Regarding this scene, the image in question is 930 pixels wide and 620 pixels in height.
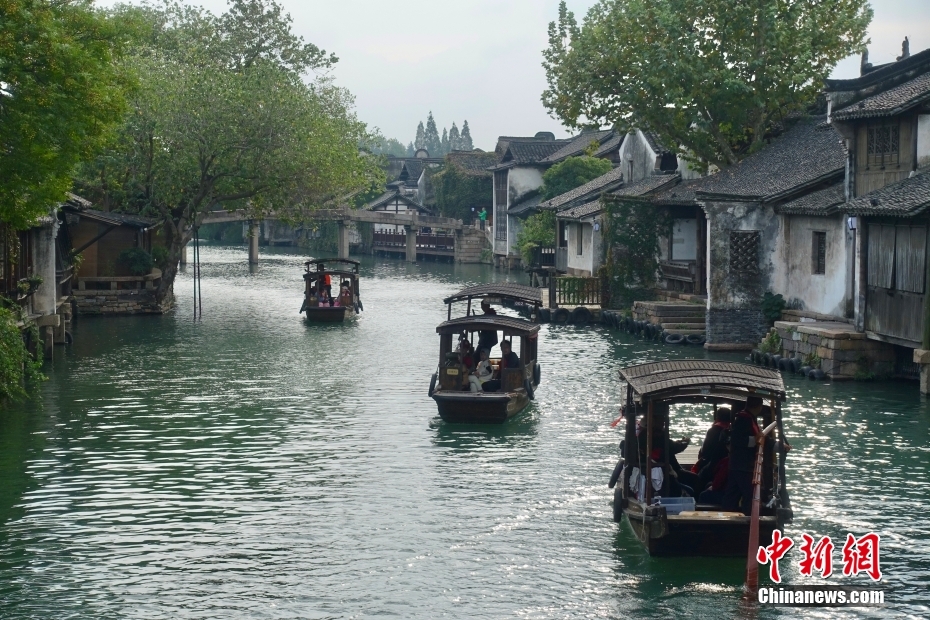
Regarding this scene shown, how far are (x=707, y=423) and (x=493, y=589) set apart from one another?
11711 millimetres

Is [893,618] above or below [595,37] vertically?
below

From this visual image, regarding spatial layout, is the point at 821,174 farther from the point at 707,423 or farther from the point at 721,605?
the point at 721,605

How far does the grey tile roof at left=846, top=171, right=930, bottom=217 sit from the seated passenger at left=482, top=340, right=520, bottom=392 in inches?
350

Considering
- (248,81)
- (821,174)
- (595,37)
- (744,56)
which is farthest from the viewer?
(248,81)

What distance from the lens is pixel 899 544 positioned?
17.9 metres

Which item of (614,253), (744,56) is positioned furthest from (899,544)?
(614,253)

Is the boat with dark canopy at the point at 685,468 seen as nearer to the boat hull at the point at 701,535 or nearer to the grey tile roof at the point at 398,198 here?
the boat hull at the point at 701,535

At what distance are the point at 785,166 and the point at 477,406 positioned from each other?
1862 centimetres

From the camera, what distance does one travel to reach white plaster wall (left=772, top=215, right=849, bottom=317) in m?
34.7

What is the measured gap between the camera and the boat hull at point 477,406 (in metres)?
25.8

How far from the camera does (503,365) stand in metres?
27.2

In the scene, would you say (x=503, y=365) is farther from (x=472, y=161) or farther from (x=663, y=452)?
(x=472, y=161)

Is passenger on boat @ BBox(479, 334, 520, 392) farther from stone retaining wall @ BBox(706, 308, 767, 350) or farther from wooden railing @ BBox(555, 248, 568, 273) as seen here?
wooden railing @ BBox(555, 248, 568, 273)

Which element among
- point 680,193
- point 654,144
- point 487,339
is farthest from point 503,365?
point 654,144
